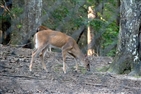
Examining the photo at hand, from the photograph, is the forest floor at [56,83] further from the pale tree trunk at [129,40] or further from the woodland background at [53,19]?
the woodland background at [53,19]

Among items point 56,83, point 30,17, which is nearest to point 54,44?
point 30,17

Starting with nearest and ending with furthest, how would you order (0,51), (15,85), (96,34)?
(15,85), (0,51), (96,34)

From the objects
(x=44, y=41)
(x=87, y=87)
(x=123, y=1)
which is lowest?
(x=87, y=87)

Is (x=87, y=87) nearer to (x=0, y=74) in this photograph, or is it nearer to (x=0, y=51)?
(x=0, y=74)

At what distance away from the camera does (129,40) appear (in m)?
5.23

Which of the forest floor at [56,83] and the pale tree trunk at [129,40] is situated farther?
the pale tree trunk at [129,40]

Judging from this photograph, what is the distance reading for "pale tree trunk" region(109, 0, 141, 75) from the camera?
5.17 metres

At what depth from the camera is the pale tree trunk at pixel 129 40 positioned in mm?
5172

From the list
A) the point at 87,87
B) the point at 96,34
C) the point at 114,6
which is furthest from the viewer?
the point at 96,34

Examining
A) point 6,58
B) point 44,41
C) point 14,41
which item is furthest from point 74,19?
point 6,58

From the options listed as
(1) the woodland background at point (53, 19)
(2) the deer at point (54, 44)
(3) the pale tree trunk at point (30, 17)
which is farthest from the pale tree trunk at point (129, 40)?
(3) the pale tree trunk at point (30, 17)

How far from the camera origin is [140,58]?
5.36m

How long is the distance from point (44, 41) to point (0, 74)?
72.9 inches

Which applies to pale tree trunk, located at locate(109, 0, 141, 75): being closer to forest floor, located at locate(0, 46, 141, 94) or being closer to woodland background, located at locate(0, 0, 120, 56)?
forest floor, located at locate(0, 46, 141, 94)
